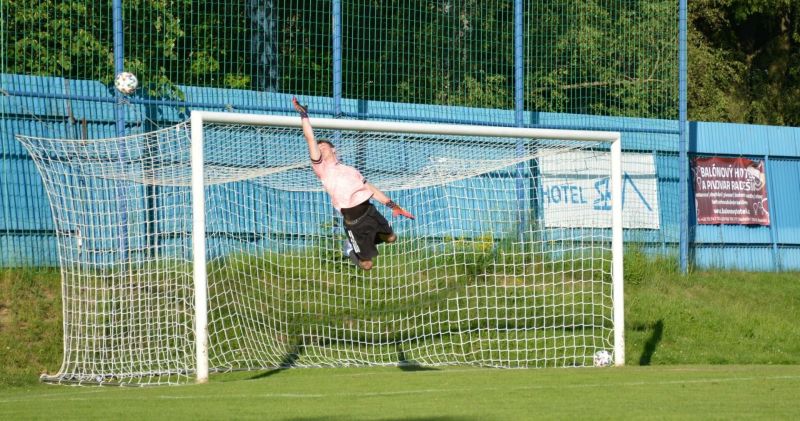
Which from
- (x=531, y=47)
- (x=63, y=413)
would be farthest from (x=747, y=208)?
(x=63, y=413)

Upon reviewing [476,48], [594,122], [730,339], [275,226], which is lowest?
[730,339]

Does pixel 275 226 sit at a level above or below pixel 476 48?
below

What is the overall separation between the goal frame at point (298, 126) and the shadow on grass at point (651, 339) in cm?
267

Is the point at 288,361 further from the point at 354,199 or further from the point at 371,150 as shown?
the point at 371,150

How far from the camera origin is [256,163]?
1425cm

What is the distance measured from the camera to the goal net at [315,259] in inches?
514

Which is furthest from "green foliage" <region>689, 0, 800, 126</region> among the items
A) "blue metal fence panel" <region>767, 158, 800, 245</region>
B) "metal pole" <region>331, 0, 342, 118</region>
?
"metal pole" <region>331, 0, 342, 118</region>

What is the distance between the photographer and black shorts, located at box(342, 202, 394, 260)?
38.8ft

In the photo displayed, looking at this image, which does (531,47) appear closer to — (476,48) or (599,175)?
(476,48)

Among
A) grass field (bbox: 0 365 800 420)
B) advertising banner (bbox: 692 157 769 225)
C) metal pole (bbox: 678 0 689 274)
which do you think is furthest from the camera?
advertising banner (bbox: 692 157 769 225)

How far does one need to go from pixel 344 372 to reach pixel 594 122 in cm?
805

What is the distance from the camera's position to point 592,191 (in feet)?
57.2

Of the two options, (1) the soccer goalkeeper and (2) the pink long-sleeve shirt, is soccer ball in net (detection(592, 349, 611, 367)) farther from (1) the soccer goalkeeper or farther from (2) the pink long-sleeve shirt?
(2) the pink long-sleeve shirt

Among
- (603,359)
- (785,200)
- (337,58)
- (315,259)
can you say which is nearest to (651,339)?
(603,359)
